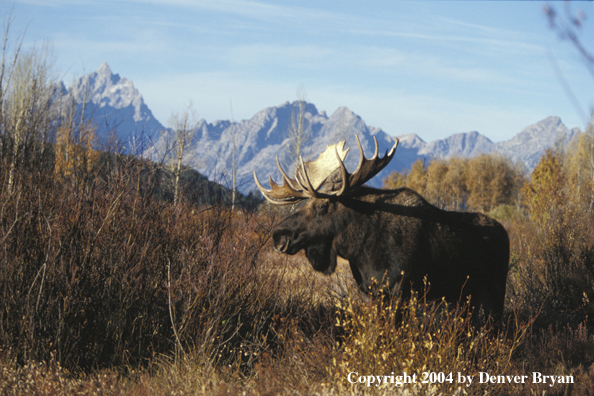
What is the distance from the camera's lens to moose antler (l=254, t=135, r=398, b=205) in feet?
16.3

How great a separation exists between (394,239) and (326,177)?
97cm

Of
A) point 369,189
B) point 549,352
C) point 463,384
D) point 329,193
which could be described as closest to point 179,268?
point 329,193

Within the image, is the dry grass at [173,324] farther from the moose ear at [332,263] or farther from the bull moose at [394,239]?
the moose ear at [332,263]

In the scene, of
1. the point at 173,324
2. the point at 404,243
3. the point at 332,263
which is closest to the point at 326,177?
the point at 332,263

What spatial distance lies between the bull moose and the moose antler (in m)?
0.01

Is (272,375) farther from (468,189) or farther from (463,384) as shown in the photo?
(468,189)

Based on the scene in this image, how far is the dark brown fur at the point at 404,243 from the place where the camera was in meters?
4.79

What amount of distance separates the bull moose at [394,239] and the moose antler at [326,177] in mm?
13

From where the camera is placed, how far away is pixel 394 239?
190 inches

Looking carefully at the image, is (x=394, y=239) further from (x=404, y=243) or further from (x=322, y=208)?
(x=322, y=208)

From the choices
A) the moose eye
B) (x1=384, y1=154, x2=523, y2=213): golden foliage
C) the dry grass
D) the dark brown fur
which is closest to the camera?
the dry grass

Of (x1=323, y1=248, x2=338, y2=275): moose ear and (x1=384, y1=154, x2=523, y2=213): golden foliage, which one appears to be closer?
(x1=323, y1=248, x2=338, y2=275): moose ear

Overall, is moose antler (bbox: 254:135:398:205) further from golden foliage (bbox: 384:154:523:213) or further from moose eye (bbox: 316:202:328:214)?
golden foliage (bbox: 384:154:523:213)

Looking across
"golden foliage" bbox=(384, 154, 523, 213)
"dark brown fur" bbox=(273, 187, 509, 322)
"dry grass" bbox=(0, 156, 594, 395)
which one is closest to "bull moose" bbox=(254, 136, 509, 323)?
"dark brown fur" bbox=(273, 187, 509, 322)
